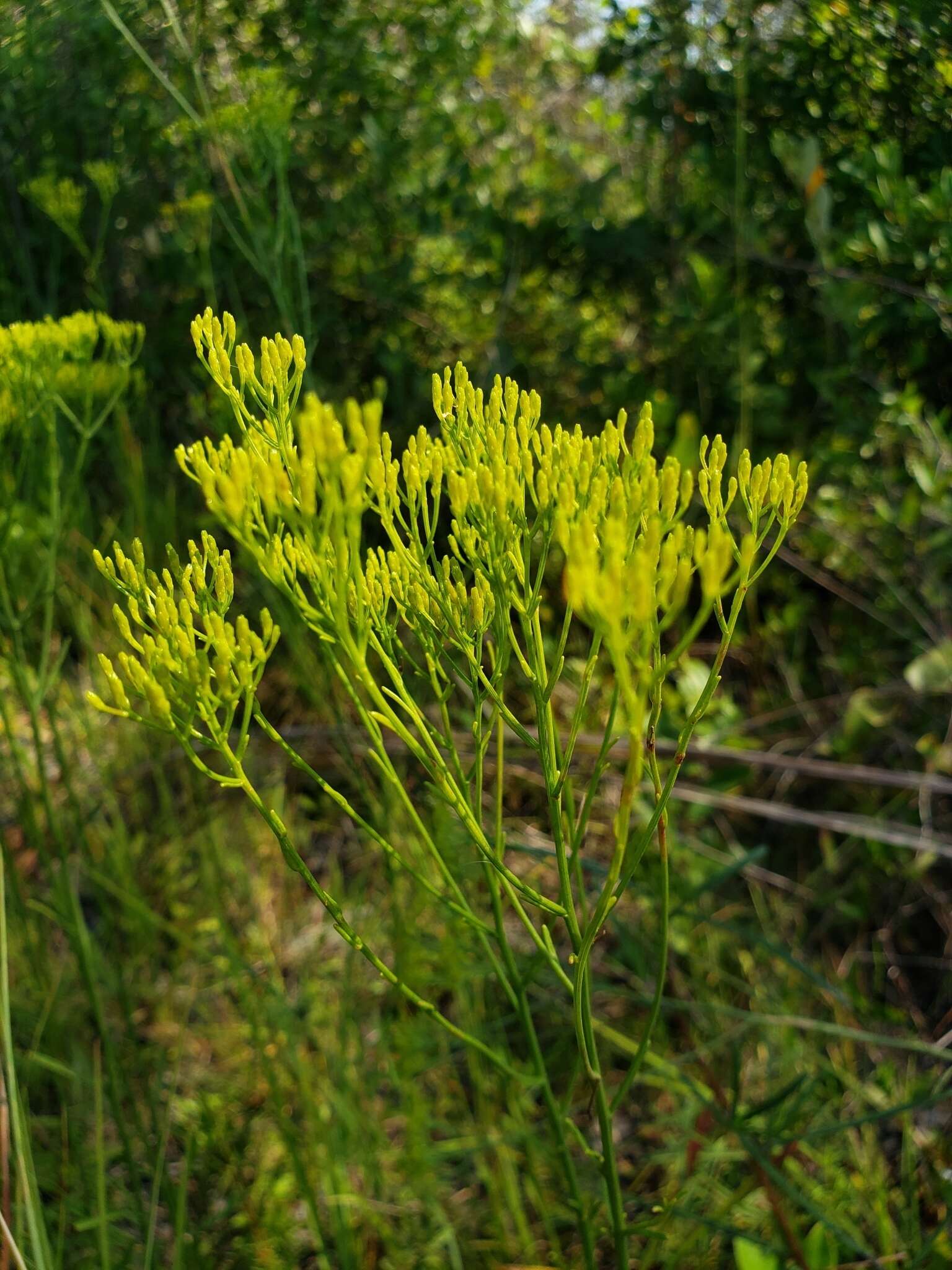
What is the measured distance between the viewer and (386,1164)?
183cm

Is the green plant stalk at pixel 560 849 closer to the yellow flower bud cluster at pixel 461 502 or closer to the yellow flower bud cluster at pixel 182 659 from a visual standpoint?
the yellow flower bud cluster at pixel 461 502

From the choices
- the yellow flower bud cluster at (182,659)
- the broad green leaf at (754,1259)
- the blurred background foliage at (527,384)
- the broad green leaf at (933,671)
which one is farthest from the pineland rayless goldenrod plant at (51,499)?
the broad green leaf at (933,671)

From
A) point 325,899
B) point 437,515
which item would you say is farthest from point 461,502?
point 325,899

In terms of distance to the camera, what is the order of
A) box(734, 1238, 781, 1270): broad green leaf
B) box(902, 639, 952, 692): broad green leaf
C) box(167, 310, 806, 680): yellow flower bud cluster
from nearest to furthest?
box(167, 310, 806, 680): yellow flower bud cluster < box(734, 1238, 781, 1270): broad green leaf < box(902, 639, 952, 692): broad green leaf

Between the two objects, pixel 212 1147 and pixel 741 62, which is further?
pixel 741 62

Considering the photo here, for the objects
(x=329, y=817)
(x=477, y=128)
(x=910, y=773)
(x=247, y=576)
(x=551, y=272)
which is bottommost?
(x=329, y=817)

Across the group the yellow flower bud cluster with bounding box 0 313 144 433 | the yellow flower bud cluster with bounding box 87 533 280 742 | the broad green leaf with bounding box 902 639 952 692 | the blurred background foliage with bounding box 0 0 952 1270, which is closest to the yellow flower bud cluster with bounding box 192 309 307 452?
the yellow flower bud cluster with bounding box 87 533 280 742

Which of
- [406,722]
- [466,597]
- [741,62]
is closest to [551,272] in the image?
[741,62]

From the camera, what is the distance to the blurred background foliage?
1.69 meters

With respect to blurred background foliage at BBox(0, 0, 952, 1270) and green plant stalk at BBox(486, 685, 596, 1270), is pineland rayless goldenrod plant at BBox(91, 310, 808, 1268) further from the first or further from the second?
blurred background foliage at BBox(0, 0, 952, 1270)

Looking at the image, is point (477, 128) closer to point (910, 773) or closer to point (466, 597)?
point (910, 773)

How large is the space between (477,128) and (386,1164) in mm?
2952

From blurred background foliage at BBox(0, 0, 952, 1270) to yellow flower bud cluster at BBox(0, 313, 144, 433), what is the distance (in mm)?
274

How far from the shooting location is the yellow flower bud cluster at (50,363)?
1.32 m
